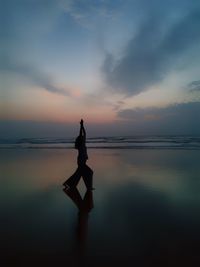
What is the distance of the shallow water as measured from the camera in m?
4.23

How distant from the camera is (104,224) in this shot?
5.60 metres

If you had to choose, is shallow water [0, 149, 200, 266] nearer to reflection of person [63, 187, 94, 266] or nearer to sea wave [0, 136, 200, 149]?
reflection of person [63, 187, 94, 266]

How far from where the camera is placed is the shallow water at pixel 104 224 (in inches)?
167

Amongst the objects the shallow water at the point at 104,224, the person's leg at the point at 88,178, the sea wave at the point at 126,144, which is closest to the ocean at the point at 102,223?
the shallow water at the point at 104,224

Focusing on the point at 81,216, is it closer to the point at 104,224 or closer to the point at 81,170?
the point at 104,224

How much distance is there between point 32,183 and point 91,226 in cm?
472

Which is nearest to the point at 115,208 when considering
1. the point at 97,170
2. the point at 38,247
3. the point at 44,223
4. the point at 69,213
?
the point at 69,213

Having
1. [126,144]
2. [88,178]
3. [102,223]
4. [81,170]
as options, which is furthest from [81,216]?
[126,144]

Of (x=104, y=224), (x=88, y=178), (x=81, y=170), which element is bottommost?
(x=104, y=224)

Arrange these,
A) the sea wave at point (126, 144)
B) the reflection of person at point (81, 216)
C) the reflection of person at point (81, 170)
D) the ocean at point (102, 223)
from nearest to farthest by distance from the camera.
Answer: the ocean at point (102, 223), the reflection of person at point (81, 216), the reflection of person at point (81, 170), the sea wave at point (126, 144)

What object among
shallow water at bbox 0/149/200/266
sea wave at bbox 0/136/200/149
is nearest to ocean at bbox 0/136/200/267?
shallow water at bbox 0/149/200/266

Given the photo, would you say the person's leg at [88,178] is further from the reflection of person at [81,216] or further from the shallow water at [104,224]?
the shallow water at [104,224]

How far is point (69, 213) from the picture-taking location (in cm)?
645

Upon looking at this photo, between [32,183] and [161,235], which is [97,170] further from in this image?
[161,235]
